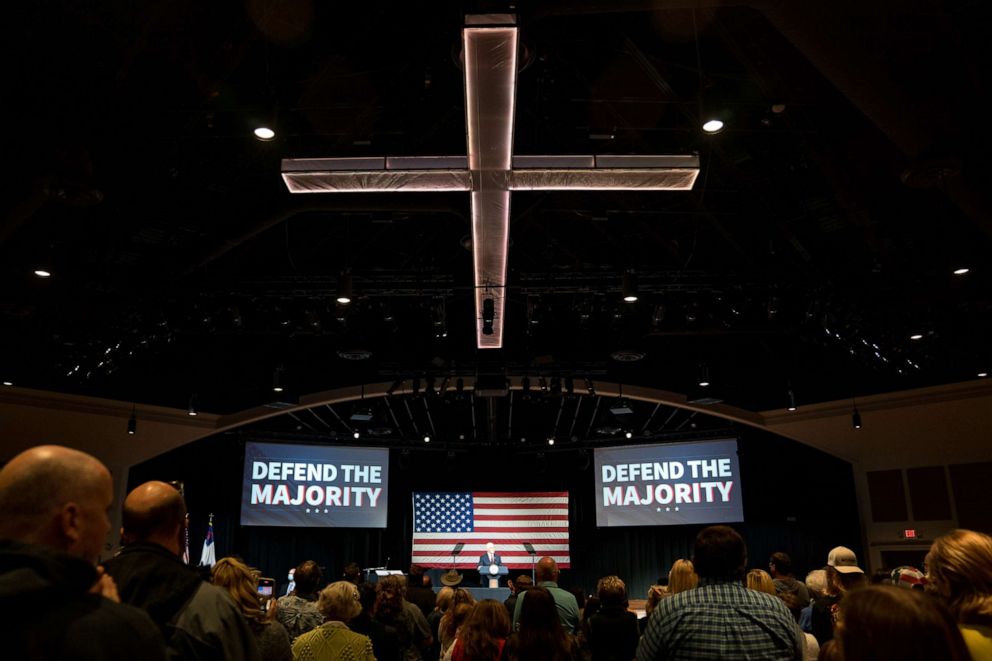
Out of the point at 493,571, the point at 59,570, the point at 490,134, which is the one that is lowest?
the point at 493,571

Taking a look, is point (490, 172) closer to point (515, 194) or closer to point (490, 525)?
point (515, 194)

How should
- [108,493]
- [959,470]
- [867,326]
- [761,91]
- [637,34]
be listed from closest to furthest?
[108,493], [637,34], [761,91], [867,326], [959,470]

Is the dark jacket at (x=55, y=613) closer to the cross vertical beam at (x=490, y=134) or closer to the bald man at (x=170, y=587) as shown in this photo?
the bald man at (x=170, y=587)

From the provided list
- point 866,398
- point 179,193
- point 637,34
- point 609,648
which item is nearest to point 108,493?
point 609,648

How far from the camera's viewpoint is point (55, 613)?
133 centimetres

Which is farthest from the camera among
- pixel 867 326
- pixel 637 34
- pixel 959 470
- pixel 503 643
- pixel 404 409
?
pixel 404 409

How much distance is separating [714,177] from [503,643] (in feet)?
18.6

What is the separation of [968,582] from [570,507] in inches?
603

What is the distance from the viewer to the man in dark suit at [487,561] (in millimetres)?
15365

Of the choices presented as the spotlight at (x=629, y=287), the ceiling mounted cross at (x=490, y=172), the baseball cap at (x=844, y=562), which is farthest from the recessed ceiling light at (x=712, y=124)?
the baseball cap at (x=844, y=562)

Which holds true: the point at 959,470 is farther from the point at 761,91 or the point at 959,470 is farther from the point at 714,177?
the point at 761,91

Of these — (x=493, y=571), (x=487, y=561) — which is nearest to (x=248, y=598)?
(x=493, y=571)

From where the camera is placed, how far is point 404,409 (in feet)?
52.4

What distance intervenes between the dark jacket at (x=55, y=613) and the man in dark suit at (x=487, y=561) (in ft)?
47.5
